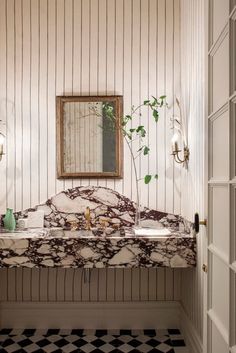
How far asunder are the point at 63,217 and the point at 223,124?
1964 mm

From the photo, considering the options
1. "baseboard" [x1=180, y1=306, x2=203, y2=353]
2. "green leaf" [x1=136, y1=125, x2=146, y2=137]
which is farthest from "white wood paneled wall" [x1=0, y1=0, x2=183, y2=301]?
"baseboard" [x1=180, y1=306, x2=203, y2=353]

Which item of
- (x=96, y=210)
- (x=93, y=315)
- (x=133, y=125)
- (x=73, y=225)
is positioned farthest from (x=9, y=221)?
(x=133, y=125)

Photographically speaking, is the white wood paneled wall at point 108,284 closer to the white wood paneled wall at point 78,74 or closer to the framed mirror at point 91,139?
the white wood paneled wall at point 78,74

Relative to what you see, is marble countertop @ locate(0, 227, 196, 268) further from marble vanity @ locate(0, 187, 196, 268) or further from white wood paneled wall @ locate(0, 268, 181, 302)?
white wood paneled wall @ locate(0, 268, 181, 302)

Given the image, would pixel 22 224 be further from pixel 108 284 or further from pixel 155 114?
pixel 155 114

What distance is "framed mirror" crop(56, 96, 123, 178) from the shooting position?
2.98m

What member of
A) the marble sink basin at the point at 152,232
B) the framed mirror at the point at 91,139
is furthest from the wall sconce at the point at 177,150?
the marble sink basin at the point at 152,232

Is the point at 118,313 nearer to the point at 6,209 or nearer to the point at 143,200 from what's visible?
the point at 143,200

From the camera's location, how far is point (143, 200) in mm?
3004

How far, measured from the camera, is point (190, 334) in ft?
8.42

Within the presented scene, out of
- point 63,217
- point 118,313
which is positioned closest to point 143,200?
point 63,217

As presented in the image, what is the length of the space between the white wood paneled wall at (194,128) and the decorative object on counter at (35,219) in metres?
1.19

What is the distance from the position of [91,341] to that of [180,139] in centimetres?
179

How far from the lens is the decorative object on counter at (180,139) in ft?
9.01
